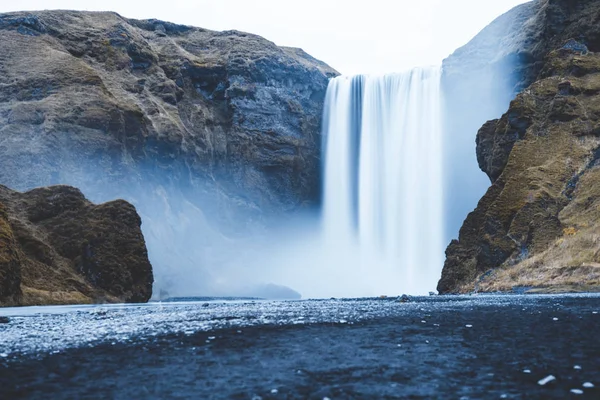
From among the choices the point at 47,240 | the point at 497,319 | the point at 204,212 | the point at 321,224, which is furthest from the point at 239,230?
the point at 497,319

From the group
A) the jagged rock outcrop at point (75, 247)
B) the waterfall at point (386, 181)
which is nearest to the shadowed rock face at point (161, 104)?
the waterfall at point (386, 181)

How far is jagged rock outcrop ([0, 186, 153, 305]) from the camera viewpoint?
5106 cm

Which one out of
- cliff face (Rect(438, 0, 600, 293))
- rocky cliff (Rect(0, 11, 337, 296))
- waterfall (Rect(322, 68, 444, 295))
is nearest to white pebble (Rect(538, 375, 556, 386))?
cliff face (Rect(438, 0, 600, 293))

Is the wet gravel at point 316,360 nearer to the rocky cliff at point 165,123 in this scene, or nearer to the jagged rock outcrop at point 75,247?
the jagged rock outcrop at point 75,247

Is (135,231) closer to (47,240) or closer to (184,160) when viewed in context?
(47,240)

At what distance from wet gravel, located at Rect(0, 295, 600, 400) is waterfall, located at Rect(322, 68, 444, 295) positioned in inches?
2764

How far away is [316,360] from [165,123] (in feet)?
281

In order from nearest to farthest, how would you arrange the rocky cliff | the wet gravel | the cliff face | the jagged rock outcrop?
the wet gravel → the jagged rock outcrop → the cliff face → the rocky cliff

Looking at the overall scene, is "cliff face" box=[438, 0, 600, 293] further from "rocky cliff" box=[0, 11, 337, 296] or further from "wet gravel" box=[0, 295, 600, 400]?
"rocky cliff" box=[0, 11, 337, 296]

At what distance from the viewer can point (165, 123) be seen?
95875 mm

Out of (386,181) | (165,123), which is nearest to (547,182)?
(386,181)

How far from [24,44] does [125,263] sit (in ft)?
194

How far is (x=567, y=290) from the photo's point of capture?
4634 cm

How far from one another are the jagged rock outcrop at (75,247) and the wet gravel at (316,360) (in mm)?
27904
